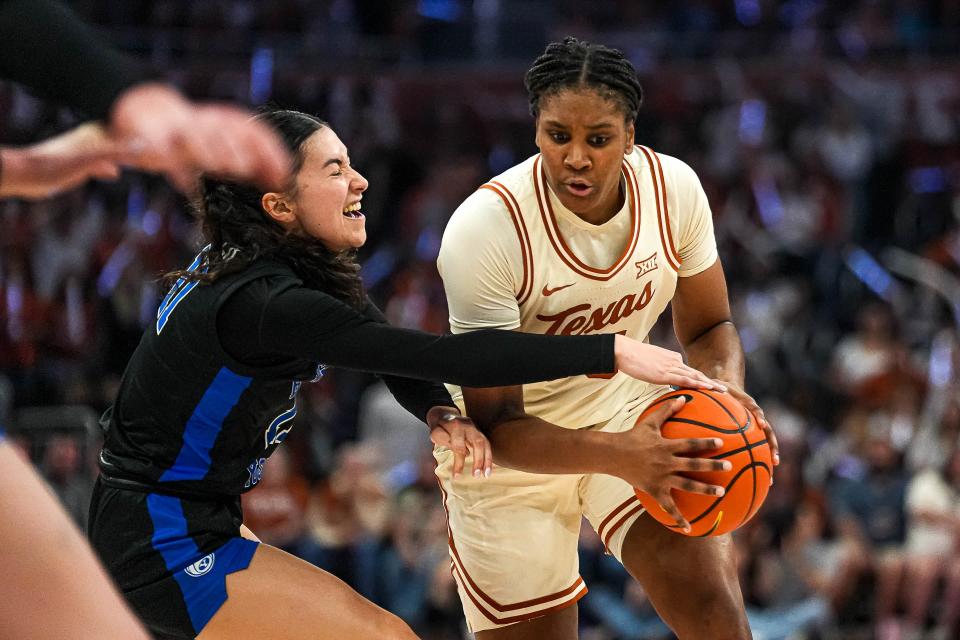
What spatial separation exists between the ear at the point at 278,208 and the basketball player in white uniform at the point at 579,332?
0.52 m

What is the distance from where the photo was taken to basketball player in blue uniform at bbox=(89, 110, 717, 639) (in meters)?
3.31

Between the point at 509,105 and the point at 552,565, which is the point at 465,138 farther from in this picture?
the point at 552,565

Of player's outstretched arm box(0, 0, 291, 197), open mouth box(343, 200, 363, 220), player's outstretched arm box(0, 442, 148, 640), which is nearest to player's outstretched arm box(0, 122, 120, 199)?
player's outstretched arm box(0, 0, 291, 197)

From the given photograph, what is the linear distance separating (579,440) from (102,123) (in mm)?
1980

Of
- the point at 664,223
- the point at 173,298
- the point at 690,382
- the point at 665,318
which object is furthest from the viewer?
the point at 665,318

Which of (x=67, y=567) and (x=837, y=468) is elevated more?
(x=67, y=567)

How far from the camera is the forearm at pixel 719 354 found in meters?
4.22

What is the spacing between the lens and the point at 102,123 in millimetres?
2125

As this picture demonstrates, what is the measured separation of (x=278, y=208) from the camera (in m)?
3.70

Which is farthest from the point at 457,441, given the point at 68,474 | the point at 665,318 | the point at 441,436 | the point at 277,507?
the point at 665,318

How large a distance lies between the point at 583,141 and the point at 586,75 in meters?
0.20

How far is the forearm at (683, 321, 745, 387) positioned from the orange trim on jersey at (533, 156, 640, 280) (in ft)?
1.73

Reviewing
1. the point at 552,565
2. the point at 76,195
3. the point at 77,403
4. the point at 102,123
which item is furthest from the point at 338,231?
the point at 76,195

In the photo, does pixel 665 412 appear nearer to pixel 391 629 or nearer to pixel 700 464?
pixel 700 464
